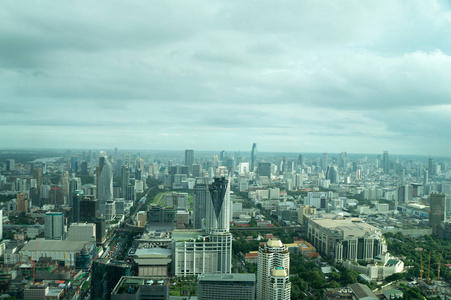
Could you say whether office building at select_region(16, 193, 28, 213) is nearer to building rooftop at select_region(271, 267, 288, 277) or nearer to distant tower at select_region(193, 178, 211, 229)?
distant tower at select_region(193, 178, 211, 229)

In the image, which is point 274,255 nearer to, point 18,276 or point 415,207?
point 18,276

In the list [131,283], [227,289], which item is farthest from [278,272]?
[131,283]

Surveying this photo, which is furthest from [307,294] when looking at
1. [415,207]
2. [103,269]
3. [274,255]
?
[415,207]

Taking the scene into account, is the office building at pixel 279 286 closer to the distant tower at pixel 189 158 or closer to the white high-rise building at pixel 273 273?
the white high-rise building at pixel 273 273

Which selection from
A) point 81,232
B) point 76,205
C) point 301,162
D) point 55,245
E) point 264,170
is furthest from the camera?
point 264,170

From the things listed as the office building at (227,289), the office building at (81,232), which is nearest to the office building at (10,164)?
the office building at (81,232)

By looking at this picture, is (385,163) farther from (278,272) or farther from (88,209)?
(88,209)
